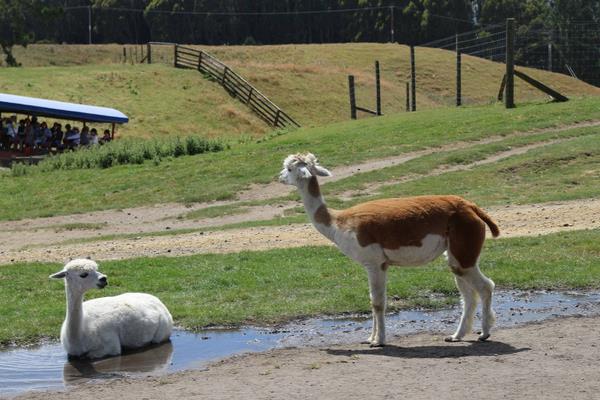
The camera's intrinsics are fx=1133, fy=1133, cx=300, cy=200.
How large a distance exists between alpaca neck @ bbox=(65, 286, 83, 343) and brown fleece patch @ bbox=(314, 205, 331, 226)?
7.83 feet

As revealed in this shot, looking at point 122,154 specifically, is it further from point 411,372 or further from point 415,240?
point 411,372

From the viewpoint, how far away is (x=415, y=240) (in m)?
10.8

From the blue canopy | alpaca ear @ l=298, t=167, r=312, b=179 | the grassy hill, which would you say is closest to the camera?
alpaca ear @ l=298, t=167, r=312, b=179

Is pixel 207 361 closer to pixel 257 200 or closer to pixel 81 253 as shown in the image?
pixel 81 253

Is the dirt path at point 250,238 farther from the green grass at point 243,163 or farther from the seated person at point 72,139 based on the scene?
the seated person at point 72,139

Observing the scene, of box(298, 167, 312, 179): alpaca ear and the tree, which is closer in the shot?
box(298, 167, 312, 179): alpaca ear

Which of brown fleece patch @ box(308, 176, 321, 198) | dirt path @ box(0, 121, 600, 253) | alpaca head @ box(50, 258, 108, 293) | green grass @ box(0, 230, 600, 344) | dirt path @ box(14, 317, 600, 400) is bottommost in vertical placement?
dirt path @ box(0, 121, 600, 253)

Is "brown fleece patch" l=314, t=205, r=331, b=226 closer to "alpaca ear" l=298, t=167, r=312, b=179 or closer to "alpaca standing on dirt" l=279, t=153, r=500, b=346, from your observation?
"alpaca standing on dirt" l=279, t=153, r=500, b=346

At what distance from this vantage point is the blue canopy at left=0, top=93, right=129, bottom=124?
36250 millimetres

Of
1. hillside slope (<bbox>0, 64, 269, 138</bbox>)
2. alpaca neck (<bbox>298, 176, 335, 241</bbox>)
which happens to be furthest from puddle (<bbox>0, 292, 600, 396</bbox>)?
hillside slope (<bbox>0, 64, 269, 138</bbox>)

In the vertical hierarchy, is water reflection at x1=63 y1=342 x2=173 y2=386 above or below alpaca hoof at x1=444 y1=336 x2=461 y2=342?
below

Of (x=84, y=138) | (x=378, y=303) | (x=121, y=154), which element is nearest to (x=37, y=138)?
(x=84, y=138)

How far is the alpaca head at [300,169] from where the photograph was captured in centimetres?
1102

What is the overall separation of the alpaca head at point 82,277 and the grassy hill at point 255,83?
36038 millimetres
